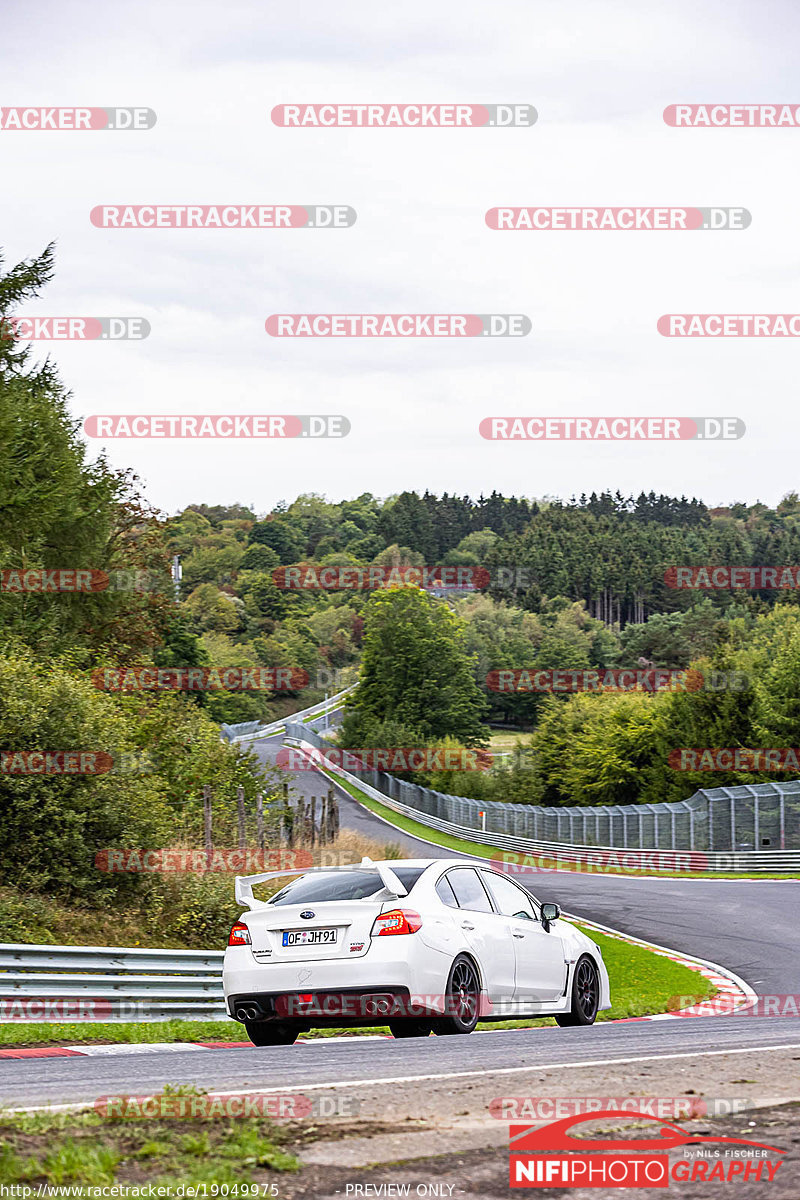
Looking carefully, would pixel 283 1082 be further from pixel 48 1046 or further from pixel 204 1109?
pixel 48 1046

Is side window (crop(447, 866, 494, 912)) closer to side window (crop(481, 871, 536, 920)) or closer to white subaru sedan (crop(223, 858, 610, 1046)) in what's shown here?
white subaru sedan (crop(223, 858, 610, 1046))

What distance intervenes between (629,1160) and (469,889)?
6053 millimetres

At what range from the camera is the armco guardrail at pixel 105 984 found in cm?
1211

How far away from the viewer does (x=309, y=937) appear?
376 inches

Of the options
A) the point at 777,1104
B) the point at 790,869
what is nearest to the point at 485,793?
the point at 790,869

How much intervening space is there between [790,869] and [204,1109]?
3748 centimetres

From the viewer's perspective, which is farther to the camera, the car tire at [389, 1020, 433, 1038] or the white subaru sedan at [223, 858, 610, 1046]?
the car tire at [389, 1020, 433, 1038]

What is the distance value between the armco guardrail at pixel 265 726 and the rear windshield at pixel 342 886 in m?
70.1

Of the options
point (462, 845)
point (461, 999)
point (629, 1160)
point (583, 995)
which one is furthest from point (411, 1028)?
point (462, 845)

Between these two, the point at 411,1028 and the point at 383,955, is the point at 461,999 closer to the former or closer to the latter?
the point at 411,1028

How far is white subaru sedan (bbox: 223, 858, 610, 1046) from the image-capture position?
9.34 m

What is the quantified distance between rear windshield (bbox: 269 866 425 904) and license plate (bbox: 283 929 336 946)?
0.90 feet

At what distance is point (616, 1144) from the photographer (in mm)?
4844

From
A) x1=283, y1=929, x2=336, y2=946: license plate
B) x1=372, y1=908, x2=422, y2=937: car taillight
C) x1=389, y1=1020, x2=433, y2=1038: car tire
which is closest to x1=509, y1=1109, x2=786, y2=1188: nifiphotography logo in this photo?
x1=372, y1=908, x2=422, y2=937: car taillight
